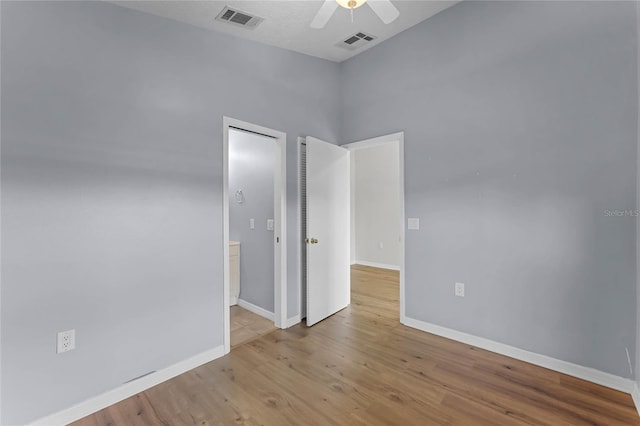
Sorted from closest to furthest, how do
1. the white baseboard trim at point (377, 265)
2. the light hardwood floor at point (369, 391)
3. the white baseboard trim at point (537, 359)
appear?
1. the light hardwood floor at point (369, 391)
2. the white baseboard trim at point (537, 359)
3. the white baseboard trim at point (377, 265)

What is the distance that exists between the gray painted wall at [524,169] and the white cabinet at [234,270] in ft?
7.00

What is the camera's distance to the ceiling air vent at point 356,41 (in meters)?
3.03

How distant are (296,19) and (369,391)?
10.1ft

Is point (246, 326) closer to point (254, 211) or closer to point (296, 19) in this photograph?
point (254, 211)

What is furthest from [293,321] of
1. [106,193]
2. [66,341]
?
[106,193]

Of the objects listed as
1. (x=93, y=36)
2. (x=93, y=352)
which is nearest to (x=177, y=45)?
(x=93, y=36)

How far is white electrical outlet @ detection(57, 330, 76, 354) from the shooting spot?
179cm

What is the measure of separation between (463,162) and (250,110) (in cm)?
209

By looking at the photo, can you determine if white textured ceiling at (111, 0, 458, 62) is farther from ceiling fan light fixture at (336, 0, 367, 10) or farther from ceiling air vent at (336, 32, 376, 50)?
ceiling fan light fixture at (336, 0, 367, 10)

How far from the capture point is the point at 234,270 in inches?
149

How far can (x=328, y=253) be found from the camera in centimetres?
338

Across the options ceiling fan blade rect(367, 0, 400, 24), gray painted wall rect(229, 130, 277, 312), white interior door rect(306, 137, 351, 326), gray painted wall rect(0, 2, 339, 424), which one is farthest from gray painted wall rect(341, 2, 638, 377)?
gray painted wall rect(0, 2, 339, 424)

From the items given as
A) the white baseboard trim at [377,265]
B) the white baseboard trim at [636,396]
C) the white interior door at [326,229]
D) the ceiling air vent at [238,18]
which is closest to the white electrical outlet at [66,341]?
the white interior door at [326,229]

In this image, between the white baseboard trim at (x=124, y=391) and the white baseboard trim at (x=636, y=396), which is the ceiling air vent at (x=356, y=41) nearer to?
the white baseboard trim at (x=124, y=391)
